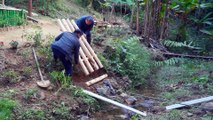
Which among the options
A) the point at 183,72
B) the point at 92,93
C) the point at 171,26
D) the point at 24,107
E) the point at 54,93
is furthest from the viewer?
the point at 171,26

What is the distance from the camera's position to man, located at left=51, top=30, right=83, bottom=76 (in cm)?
650

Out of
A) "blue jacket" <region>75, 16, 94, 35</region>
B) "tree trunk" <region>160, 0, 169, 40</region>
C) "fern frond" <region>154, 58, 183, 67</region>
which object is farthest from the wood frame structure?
"tree trunk" <region>160, 0, 169, 40</region>

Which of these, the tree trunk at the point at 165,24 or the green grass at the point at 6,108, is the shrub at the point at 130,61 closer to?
the tree trunk at the point at 165,24

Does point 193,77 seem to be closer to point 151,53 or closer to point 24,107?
point 151,53

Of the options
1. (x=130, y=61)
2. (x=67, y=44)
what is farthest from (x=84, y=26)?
(x=130, y=61)

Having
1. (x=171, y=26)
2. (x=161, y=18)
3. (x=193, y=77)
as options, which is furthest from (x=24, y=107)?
(x=171, y=26)

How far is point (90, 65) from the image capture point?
7520 millimetres

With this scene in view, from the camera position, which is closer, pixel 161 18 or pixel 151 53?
pixel 151 53

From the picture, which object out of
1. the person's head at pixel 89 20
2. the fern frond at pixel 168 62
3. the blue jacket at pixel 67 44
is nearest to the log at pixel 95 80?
the blue jacket at pixel 67 44

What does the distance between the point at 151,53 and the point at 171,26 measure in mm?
4978

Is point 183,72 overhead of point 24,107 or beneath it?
beneath

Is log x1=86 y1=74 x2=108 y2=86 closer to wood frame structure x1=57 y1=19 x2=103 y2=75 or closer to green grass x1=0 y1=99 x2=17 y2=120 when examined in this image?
wood frame structure x1=57 y1=19 x2=103 y2=75

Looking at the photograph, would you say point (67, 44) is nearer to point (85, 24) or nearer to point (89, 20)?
point (89, 20)

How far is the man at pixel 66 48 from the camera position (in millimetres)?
6496
